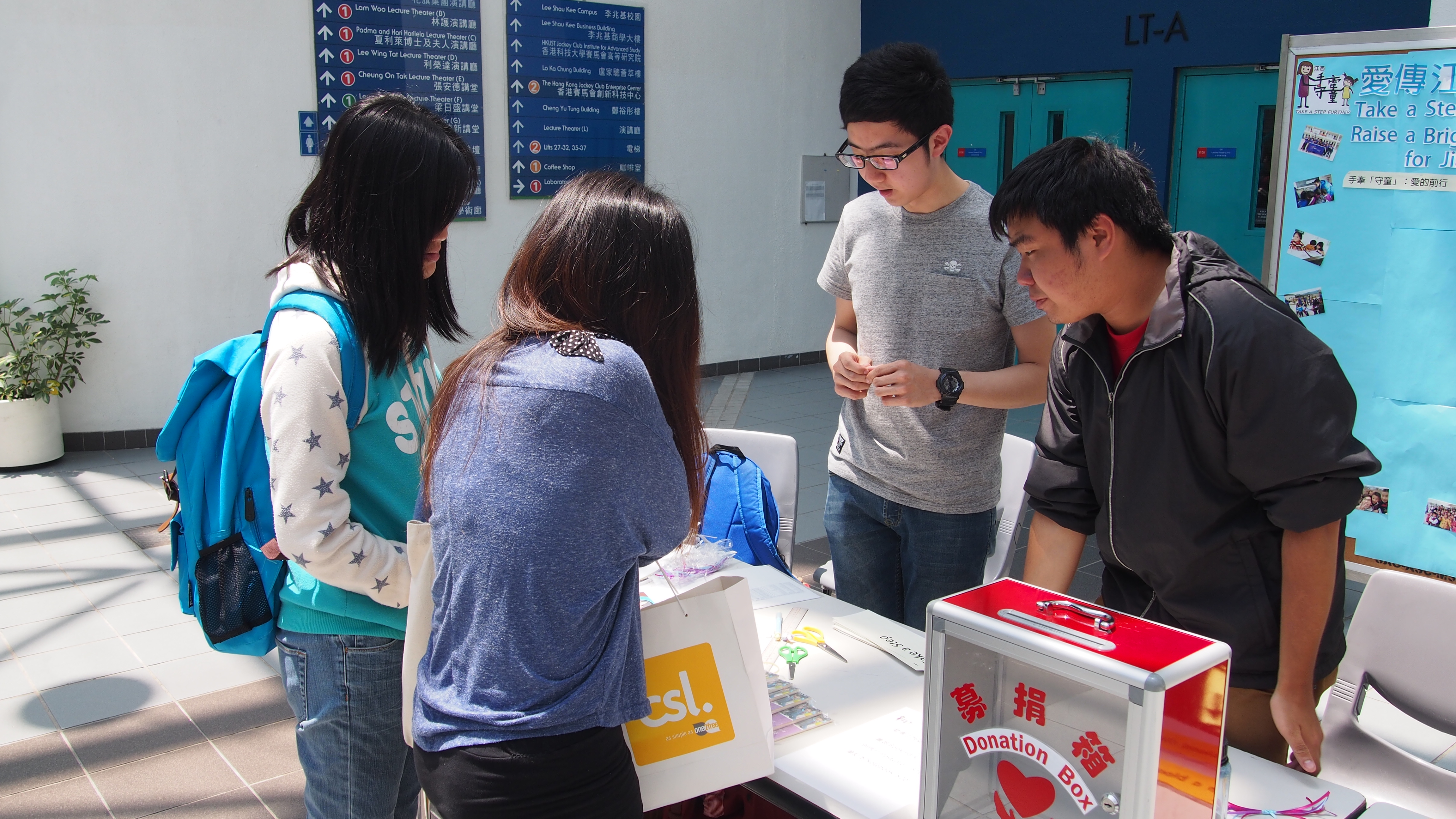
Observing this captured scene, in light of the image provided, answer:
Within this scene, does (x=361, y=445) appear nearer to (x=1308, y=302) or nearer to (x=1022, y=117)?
(x=1308, y=302)

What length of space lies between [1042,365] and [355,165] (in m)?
1.33

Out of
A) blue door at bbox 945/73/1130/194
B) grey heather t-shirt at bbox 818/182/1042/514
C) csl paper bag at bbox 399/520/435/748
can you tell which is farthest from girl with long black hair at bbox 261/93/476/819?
blue door at bbox 945/73/1130/194

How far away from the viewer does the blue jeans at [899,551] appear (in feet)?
6.97

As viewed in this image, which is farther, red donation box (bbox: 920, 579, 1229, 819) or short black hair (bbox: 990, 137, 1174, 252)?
short black hair (bbox: 990, 137, 1174, 252)

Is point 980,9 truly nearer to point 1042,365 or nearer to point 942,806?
point 1042,365

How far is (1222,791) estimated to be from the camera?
1207mm

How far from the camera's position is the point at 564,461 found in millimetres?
1129

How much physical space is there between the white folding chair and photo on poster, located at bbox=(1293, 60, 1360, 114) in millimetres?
1793

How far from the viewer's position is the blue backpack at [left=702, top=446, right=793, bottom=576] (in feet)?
8.16

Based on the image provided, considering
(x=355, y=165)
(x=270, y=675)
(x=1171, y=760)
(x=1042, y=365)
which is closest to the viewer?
(x=1171, y=760)

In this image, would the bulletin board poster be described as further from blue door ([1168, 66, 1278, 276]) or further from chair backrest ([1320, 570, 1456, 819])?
blue door ([1168, 66, 1278, 276])

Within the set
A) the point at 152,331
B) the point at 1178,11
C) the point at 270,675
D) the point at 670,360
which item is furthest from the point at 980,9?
the point at 670,360

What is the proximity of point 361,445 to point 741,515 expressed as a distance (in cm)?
116

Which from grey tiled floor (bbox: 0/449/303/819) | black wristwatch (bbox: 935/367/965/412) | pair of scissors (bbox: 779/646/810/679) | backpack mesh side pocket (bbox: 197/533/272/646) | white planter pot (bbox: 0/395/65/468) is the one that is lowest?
grey tiled floor (bbox: 0/449/303/819)
